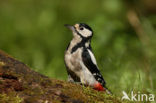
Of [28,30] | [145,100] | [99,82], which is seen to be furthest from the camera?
[28,30]

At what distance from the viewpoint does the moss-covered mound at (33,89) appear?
11.5 feet

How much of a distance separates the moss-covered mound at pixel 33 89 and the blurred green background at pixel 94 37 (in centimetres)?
158

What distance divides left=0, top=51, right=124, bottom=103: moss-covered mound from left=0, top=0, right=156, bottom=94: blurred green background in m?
1.58

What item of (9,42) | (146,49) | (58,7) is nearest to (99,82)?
(146,49)

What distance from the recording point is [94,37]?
26.7ft

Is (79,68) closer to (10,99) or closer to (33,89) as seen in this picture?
(33,89)

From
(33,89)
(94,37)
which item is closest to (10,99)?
(33,89)

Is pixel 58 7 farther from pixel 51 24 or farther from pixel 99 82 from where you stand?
pixel 99 82

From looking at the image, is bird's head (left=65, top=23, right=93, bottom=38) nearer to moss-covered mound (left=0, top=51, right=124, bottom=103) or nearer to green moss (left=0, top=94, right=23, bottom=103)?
moss-covered mound (left=0, top=51, right=124, bottom=103)

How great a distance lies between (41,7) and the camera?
1074cm

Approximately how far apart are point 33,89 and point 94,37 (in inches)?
181

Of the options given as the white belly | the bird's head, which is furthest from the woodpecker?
the bird's head

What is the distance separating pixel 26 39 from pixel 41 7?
2.09 m

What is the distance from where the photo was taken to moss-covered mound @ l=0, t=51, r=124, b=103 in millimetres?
3504
